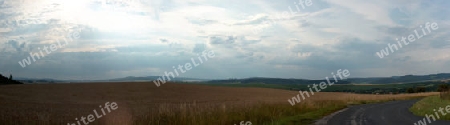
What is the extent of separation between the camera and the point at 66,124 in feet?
54.6

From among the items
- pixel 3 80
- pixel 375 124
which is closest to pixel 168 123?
pixel 375 124

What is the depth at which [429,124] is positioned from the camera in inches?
752

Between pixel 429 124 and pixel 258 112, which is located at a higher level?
pixel 258 112

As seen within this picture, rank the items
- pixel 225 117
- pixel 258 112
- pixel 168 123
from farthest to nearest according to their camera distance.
Answer: pixel 258 112 → pixel 225 117 → pixel 168 123

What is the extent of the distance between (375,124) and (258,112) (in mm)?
6158

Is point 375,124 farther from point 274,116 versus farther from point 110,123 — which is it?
point 110,123

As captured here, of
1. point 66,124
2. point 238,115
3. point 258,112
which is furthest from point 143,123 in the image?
point 258,112

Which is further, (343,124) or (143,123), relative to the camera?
(343,124)

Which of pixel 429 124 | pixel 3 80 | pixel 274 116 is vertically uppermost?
pixel 3 80

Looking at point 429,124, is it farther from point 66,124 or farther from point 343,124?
point 66,124

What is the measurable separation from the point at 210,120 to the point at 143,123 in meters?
3.26

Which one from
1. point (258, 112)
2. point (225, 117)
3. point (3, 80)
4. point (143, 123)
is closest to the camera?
point (143, 123)

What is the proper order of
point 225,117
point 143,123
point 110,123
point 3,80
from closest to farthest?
1. point 110,123
2. point 143,123
3. point 225,117
4. point 3,80

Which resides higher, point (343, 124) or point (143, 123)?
point (143, 123)
